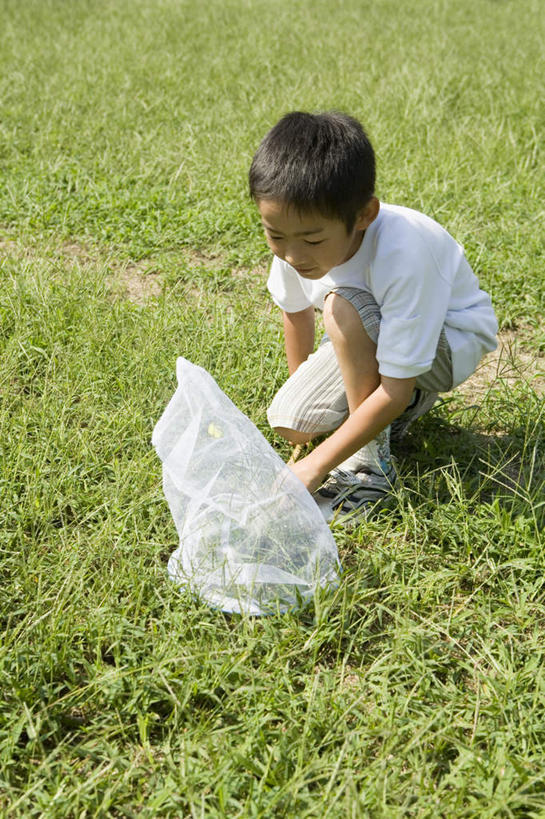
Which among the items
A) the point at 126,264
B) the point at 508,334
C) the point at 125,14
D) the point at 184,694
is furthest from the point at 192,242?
the point at 125,14

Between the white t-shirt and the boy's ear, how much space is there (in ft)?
0.21

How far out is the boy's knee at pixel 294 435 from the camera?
86.3 inches

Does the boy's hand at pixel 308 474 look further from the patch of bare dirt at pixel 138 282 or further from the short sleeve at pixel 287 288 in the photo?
the patch of bare dirt at pixel 138 282

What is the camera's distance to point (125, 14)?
24.1ft

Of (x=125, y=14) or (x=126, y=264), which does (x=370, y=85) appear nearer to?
(x=126, y=264)

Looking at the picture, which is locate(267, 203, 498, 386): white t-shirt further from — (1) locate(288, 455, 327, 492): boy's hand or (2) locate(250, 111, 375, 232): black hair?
(1) locate(288, 455, 327, 492): boy's hand

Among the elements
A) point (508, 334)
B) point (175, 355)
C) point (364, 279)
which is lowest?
point (508, 334)

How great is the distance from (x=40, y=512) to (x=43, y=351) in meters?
0.75

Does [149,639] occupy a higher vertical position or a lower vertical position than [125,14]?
lower

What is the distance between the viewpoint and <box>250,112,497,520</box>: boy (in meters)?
1.77

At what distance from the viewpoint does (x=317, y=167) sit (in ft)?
5.70

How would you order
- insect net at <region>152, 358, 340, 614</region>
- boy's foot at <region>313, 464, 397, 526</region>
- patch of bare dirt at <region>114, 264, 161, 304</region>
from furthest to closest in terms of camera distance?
patch of bare dirt at <region>114, 264, 161, 304</region> → boy's foot at <region>313, 464, 397, 526</region> → insect net at <region>152, 358, 340, 614</region>

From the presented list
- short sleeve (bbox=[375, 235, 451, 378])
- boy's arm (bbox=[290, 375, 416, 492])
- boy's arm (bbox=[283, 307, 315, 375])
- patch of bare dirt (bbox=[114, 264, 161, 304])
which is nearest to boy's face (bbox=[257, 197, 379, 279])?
short sleeve (bbox=[375, 235, 451, 378])

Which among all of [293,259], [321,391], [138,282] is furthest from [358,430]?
[138,282]
